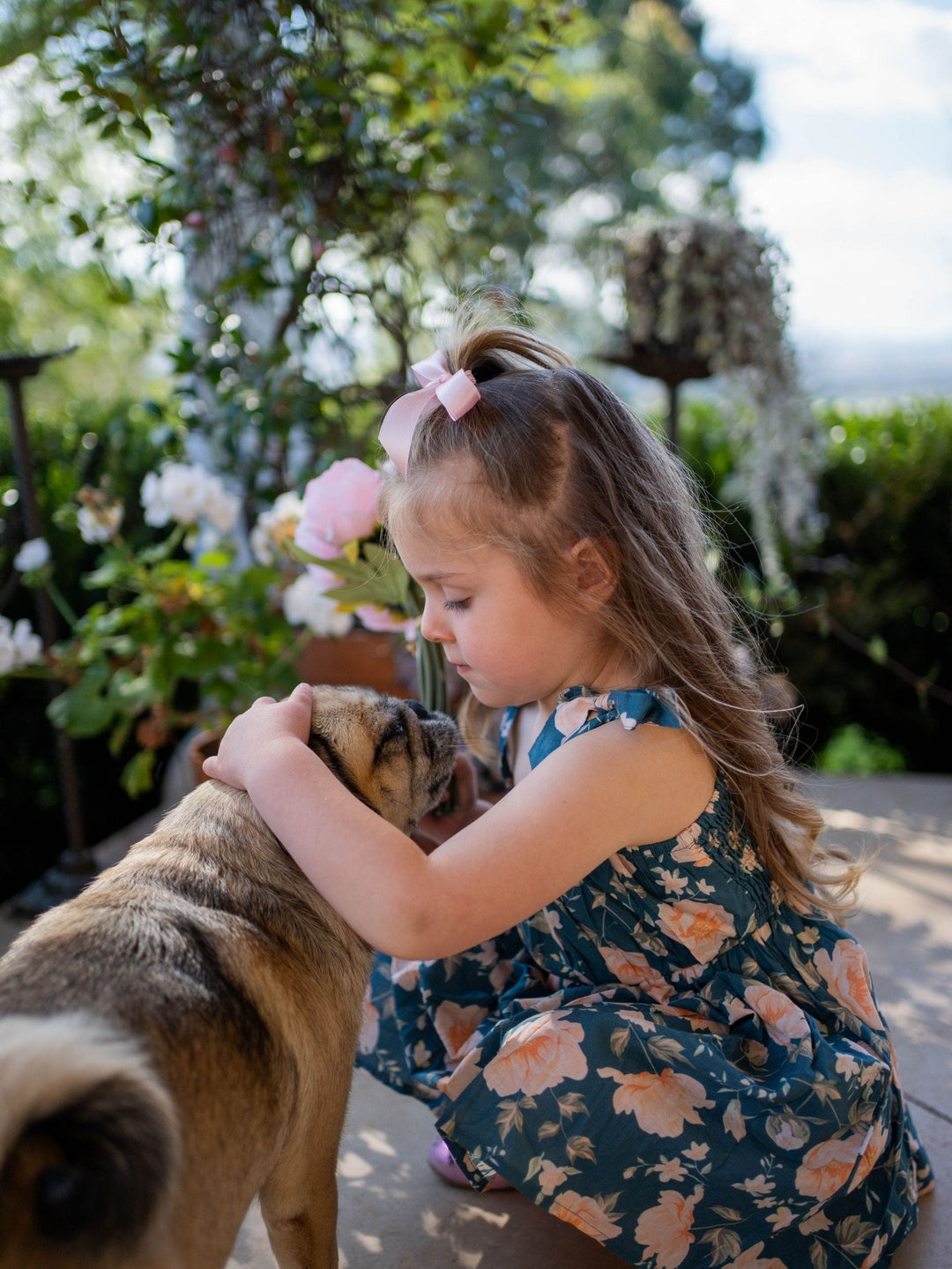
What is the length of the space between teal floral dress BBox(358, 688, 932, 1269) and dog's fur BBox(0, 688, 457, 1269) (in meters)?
0.30

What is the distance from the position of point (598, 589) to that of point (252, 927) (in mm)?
892

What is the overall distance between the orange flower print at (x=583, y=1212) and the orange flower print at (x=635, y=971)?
0.39 meters

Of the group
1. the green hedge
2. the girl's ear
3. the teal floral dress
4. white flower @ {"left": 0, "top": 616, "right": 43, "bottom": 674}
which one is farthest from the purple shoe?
the green hedge

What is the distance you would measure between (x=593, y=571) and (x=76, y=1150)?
1288 mm

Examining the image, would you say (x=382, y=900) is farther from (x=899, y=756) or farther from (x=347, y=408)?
(x=899, y=756)

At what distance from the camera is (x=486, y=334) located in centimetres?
212

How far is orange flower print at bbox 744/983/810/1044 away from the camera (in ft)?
6.16

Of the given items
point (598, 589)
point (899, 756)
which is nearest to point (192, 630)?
point (598, 589)

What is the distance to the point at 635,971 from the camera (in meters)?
2.01

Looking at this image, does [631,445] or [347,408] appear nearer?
[631,445]

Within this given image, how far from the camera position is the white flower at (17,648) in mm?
3066

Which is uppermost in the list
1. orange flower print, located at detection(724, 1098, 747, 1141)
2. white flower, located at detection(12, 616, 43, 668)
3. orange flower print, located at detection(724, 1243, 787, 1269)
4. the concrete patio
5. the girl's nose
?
the girl's nose

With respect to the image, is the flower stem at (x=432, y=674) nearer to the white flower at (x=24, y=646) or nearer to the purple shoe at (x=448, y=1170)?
the purple shoe at (x=448, y=1170)

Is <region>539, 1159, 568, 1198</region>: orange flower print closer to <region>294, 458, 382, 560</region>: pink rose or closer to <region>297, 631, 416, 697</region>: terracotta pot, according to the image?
<region>294, 458, 382, 560</region>: pink rose
